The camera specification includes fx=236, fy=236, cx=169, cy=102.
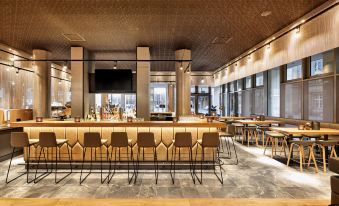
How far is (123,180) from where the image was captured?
177 inches

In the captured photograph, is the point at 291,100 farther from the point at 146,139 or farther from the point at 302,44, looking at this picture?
the point at 146,139

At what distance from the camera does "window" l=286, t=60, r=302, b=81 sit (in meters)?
7.43

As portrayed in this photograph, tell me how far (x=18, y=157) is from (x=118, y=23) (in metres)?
4.51

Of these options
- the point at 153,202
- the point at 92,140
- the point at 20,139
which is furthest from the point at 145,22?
the point at 153,202

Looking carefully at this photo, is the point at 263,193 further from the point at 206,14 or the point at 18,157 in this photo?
the point at 18,157

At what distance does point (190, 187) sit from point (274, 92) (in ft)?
20.9

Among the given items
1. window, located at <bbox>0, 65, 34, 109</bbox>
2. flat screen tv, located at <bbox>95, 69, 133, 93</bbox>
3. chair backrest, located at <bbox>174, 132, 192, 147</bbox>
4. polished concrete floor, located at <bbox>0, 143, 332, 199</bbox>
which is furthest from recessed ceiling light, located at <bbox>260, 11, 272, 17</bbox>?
window, located at <bbox>0, 65, 34, 109</bbox>

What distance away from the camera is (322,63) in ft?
21.0

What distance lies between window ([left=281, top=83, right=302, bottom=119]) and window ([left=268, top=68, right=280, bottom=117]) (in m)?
0.50

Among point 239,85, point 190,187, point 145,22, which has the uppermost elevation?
point 145,22

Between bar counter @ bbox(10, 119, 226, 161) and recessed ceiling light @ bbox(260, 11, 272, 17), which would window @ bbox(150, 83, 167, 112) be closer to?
bar counter @ bbox(10, 119, 226, 161)

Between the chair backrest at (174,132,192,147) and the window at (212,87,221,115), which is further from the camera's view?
the window at (212,87,221,115)

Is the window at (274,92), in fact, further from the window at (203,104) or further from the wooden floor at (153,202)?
the window at (203,104)

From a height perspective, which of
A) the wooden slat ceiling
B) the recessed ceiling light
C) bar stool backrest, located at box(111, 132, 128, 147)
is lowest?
bar stool backrest, located at box(111, 132, 128, 147)
